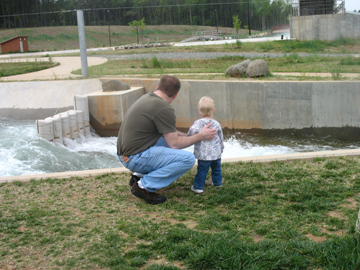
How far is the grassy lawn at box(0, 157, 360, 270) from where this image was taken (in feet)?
9.36

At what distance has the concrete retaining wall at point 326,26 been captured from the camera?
3010cm

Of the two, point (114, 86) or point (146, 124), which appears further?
point (114, 86)

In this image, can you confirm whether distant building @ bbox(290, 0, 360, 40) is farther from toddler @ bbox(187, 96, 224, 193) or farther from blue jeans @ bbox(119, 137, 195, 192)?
blue jeans @ bbox(119, 137, 195, 192)

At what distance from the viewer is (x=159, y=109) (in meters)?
4.06

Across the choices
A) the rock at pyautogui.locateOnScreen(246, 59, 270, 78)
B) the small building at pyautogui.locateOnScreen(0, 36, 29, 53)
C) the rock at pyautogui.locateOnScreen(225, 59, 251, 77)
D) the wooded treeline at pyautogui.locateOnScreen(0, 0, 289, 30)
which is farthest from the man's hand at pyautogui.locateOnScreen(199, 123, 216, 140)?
the wooded treeline at pyautogui.locateOnScreen(0, 0, 289, 30)

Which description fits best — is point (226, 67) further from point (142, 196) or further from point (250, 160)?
point (142, 196)

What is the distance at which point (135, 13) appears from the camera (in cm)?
9056

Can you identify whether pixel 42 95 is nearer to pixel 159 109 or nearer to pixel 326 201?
pixel 159 109

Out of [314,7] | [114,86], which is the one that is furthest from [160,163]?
[314,7]

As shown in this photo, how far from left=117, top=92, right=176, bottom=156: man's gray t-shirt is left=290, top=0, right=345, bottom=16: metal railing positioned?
113ft

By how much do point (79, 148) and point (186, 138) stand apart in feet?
22.4

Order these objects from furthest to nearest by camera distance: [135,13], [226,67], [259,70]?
[135,13]
[226,67]
[259,70]

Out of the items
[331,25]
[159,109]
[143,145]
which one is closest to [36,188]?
[143,145]

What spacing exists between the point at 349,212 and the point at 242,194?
1114 millimetres
